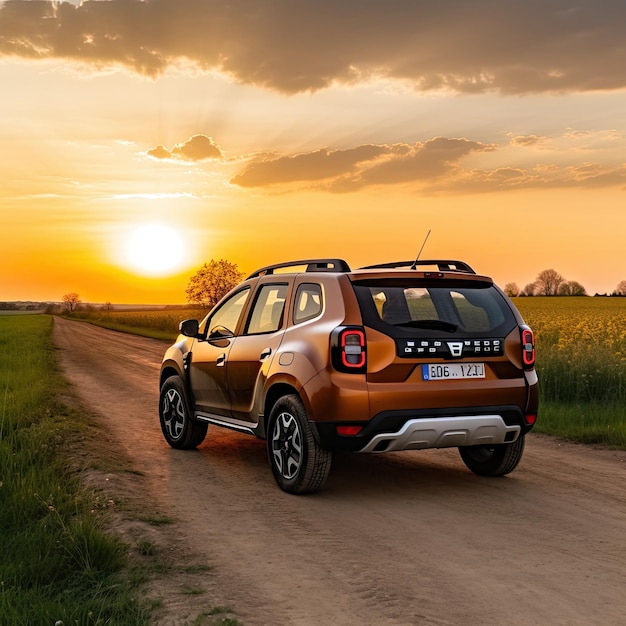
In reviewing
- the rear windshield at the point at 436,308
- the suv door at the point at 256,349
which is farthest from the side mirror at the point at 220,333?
the rear windshield at the point at 436,308

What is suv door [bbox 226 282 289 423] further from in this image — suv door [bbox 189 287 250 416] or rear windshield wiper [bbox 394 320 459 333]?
rear windshield wiper [bbox 394 320 459 333]

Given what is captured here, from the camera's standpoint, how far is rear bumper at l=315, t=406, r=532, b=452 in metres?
6.76

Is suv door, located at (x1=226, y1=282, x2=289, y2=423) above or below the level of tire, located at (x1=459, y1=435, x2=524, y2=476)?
above

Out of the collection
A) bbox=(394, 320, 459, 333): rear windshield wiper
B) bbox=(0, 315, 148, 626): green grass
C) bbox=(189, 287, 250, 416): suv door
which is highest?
bbox=(394, 320, 459, 333): rear windshield wiper

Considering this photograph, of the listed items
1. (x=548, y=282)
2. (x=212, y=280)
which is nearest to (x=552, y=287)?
(x=548, y=282)

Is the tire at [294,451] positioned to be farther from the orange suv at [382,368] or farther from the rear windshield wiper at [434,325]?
the rear windshield wiper at [434,325]

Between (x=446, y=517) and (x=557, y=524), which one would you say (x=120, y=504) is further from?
(x=557, y=524)

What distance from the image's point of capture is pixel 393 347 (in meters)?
6.82

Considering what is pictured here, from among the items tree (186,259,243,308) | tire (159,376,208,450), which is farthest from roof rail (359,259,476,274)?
tree (186,259,243,308)

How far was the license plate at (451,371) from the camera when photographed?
22.7 feet

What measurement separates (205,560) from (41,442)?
413 cm

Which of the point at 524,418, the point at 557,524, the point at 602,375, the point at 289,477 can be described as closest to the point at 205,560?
the point at 289,477

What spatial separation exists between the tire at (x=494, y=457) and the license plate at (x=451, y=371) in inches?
39.8

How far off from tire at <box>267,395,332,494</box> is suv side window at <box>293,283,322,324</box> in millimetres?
Answer: 743
